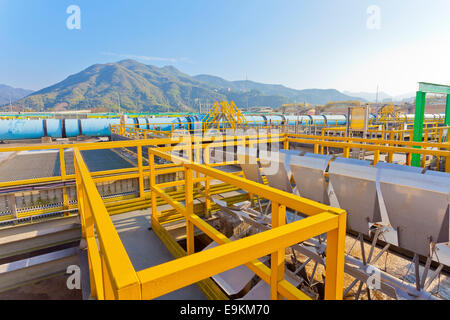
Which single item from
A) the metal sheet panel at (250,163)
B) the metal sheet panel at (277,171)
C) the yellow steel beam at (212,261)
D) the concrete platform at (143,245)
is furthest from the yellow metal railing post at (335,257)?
the metal sheet panel at (250,163)

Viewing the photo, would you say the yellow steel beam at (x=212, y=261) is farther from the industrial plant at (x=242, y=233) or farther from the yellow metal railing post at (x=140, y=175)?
the yellow metal railing post at (x=140, y=175)

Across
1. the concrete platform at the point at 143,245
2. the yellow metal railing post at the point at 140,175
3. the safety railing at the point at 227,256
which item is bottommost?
the concrete platform at the point at 143,245

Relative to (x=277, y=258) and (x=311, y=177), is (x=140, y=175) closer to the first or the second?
(x=311, y=177)

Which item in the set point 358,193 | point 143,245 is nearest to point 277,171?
point 358,193

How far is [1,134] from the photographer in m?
17.5

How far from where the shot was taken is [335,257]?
1.23m

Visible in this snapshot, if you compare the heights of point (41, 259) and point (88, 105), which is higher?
point (88, 105)

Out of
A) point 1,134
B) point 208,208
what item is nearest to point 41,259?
point 208,208

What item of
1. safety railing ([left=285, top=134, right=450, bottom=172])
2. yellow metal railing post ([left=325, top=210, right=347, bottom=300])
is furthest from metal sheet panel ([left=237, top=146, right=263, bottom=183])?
yellow metal railing post ([left=325, top=210, right=347, bottom=300])

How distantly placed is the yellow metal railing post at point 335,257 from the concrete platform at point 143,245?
1535 mm

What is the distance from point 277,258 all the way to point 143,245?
228cm

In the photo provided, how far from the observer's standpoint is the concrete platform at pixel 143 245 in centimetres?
254
